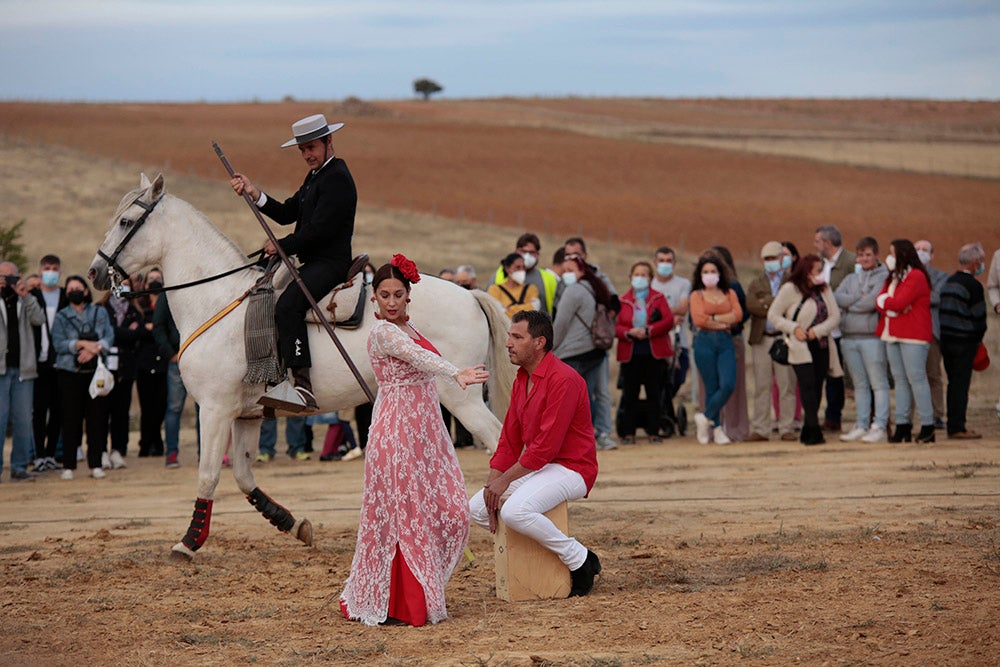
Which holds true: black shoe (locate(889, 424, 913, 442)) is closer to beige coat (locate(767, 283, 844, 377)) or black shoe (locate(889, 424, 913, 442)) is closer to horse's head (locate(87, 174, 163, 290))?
beige coat (locate(767, 283, 844, 377))

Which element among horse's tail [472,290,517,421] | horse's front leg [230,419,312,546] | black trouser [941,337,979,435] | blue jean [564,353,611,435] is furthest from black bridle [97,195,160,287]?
black trouser [941,337,979,435]

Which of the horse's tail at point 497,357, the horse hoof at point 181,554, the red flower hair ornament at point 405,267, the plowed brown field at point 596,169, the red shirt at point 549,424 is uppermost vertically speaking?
the plowed brown field at point 596,169

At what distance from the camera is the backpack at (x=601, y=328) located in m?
15.6

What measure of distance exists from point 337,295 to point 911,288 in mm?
7681

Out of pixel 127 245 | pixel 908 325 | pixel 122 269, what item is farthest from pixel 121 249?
pixel 908 325

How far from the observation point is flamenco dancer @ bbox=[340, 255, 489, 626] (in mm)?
7469

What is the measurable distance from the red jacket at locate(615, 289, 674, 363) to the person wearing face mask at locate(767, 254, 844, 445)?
4.92 ft

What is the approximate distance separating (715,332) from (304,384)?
7.37 metres

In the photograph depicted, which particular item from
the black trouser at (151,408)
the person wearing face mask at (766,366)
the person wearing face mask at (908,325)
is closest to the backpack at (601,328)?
the person wearing face mask at (766,366)

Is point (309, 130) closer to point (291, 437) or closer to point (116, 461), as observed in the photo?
point (291, 437)

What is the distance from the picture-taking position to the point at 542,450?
24.8 ft

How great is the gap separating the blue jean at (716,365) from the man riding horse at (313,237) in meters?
6.97

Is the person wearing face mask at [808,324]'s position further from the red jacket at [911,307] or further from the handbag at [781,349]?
the red jacket at [911,307]

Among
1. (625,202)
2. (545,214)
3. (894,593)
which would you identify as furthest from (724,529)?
(625,202)
